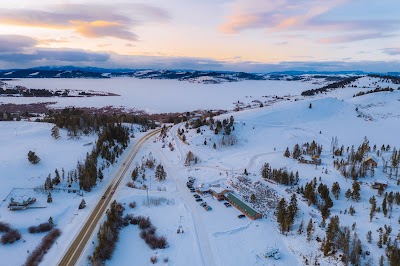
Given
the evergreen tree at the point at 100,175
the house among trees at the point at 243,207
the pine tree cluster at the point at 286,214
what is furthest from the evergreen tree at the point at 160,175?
the pine tree cluster at the point at 286,214

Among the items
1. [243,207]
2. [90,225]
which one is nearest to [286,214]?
[243,207]

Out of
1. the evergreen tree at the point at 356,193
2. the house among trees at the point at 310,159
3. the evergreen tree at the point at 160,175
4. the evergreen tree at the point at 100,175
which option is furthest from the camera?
the house among trees at the point at 310,159

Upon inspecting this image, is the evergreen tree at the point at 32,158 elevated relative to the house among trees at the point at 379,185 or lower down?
elevated

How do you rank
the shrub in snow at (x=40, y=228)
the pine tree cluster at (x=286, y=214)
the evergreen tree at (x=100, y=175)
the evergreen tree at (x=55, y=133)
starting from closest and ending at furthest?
the shrub in snow at (x=40, y=228) → the pine tree cluster at (x=286, y=214) → the evergreen tree at (x=100, y=175) → the evergreen tree at (x=55, y=133)

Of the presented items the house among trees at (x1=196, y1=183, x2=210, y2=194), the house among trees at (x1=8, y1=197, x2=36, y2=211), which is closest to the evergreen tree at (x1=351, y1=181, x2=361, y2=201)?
the house among trees at (x1=196, y1=183, x2=210, y2=194)

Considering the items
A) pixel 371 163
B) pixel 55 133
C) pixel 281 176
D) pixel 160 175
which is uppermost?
pixel 55 133

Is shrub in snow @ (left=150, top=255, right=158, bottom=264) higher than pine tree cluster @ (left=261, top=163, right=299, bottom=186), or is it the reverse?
pine tree cluster @ (left=261, top=163, right=299, bottom=186)

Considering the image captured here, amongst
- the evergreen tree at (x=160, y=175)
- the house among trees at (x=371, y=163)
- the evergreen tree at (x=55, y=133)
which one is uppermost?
the evergreen tree at (x=55, y=133)

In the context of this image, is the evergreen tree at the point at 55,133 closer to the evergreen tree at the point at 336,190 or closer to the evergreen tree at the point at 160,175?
the evergreen tree at the point at 160,175

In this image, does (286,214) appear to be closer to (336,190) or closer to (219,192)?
(336,190)

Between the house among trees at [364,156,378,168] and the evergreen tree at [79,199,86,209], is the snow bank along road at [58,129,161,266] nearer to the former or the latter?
the evergreen tree at [79,199,86,209]
